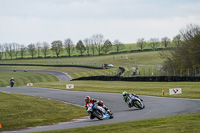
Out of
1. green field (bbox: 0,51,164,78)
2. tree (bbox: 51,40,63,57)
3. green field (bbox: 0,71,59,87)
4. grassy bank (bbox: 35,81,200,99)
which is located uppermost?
tree (bbox: 51,40,63,57)

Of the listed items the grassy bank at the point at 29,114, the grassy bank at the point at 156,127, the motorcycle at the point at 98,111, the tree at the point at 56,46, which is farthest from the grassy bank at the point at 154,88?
the tree at the point at 56,46

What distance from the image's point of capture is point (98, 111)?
709 inches

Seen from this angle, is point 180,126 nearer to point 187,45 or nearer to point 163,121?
point 163,121

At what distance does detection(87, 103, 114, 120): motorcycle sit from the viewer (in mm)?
17766

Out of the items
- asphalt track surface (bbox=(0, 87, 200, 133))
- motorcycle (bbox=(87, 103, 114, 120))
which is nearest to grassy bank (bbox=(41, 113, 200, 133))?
asphalt track surface (bbox=(0, 87, 200, 133))

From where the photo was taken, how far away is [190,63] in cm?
6262

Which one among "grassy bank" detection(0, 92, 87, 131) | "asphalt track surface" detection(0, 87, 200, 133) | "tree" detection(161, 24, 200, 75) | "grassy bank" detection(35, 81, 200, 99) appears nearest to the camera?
"asphalt track surface" detection(0, 87, 200, 133)

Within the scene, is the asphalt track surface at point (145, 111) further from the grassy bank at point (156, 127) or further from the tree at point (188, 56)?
the tree at point (188, 56)

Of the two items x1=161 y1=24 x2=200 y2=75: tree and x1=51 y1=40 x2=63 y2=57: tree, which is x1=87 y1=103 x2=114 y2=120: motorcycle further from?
x1=51 y1=40 x2=63 y2=57: tree

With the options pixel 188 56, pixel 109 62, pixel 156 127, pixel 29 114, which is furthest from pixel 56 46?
pixel 156 127

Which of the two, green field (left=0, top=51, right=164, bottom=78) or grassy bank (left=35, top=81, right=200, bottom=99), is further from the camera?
green field (left=0, top=51, right=164, bottom=78)

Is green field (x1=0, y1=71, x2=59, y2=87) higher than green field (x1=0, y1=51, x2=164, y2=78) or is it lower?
lower

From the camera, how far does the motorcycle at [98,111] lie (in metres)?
17.8

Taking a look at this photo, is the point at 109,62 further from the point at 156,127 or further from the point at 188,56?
the point at 156,127
